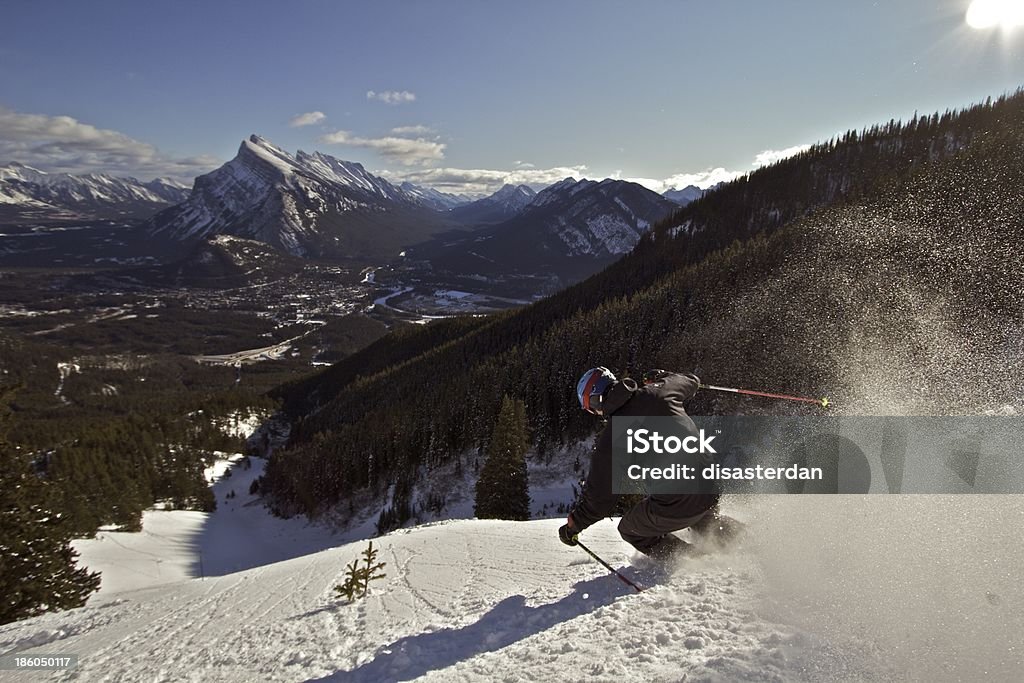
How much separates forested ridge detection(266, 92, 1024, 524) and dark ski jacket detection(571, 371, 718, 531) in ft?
23.3

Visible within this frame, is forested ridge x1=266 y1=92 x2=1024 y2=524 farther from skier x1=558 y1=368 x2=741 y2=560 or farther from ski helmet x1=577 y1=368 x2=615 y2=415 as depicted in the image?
ski helmet x1=577 y1=368 x2=615 y2=415

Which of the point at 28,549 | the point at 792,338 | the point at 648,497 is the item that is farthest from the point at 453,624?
the point at 792,338

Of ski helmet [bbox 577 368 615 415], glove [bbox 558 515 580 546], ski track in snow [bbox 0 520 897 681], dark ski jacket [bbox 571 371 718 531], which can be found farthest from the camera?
glove [bbox 558 515 580 546]

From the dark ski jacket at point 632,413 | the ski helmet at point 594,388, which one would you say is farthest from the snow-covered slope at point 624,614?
the ski helmet at point 594,388

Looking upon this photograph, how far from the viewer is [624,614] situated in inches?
237

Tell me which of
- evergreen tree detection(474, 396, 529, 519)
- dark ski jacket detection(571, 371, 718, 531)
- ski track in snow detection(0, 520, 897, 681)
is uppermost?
dark ski jacket detection(571, 371, 718, 531)

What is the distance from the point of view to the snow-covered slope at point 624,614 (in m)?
4.43

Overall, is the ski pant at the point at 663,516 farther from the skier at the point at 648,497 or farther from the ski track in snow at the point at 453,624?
the ski track in snow at the point at 453,624

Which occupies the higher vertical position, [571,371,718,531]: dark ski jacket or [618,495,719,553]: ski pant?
[571,371,718,531]: dark ski jacket

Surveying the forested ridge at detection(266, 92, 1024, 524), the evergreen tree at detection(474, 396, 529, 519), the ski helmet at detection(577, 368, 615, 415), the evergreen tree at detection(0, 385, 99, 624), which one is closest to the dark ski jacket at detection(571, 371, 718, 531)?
the ski helmet at detection(577, 368, 615, 415)

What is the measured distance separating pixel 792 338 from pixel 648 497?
5002 centimetres

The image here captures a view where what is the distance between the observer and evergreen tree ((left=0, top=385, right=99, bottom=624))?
16578mm

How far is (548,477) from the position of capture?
51.3m

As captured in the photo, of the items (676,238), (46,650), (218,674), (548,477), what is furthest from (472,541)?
(676,238)
